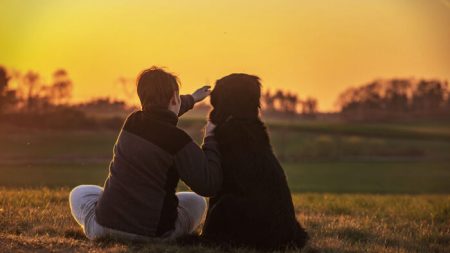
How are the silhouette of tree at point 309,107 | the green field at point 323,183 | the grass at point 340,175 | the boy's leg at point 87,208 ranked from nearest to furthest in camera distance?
1. the boy's leg at point 87,208
2. the green field at point 323,183
3. the grass at point 340,175
4. the silhouette of tree at point 309,107

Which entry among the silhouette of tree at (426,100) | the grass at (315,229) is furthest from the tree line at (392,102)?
the grass at (315,229)

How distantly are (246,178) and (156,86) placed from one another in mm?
1104

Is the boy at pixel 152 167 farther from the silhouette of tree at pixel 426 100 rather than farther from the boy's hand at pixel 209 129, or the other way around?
Result: the silhouette of tree at pixel 426 100

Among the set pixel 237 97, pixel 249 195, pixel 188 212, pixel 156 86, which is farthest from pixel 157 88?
pixel 188 212

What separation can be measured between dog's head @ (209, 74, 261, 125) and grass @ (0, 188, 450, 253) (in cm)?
118

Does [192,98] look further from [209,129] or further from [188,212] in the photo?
[188,212]

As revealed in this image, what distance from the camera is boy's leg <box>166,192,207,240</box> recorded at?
21.3 feet

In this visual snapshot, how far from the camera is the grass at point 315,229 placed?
6035mm

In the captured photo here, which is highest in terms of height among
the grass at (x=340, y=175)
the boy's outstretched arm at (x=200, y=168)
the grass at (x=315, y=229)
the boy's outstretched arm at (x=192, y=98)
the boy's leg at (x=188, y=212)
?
the boy's outstretched arm at (x=192, y=98)

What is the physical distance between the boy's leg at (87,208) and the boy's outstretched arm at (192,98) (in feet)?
3.66

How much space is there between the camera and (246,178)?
600 centimetres

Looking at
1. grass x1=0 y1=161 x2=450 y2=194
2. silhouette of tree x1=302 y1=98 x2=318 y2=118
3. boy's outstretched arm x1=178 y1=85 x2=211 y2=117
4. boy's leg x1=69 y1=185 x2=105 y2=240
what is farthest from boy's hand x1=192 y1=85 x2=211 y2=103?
silhouette of tree x1=302 y1=98 x2=318 y2=118

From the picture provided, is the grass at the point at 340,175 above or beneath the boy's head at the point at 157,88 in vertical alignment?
beneath

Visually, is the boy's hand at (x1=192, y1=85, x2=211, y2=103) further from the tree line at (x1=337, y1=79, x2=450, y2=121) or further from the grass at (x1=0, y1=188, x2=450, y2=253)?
the tree line at (x1=337, y1=79, x2=450, y2=121)
